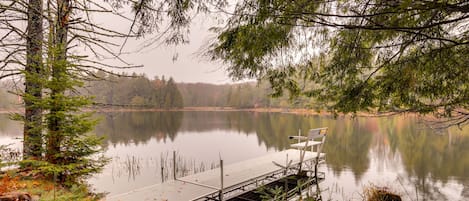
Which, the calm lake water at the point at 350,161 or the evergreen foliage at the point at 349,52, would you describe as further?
the calm lake water at the point at 350,161

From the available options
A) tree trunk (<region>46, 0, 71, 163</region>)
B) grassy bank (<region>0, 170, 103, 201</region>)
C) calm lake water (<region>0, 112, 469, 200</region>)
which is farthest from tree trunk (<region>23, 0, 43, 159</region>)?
calm lake water (<region>0, 112, 469, 200</region>)

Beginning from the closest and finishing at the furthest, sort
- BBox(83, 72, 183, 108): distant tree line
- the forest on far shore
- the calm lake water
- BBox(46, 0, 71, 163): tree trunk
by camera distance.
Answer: BBox(46, 0, 71, 163): tree trunk, the calm lake water, the forest on far shore, BBox(83, 72, 183, 108): distant tree line

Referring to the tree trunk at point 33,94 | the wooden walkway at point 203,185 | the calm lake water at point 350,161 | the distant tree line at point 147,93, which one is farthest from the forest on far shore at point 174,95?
the tree trunk at point 33,94

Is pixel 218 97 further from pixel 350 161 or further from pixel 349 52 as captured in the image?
pixel 349 52

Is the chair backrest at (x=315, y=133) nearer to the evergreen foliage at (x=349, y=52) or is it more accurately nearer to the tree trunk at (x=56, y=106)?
the evergreen foliage at (x=349, y=52)

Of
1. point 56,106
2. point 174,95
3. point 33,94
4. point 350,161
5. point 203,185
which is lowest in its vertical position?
point 350,161

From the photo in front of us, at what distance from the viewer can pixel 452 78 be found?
8.64ft

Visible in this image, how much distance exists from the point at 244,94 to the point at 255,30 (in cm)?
5160

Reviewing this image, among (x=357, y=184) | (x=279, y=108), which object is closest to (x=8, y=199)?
(x=357, y=184)

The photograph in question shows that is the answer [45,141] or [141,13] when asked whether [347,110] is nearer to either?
[141,13]

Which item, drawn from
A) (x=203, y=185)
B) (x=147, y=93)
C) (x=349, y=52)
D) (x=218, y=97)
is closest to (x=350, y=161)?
(x=203, y=185)

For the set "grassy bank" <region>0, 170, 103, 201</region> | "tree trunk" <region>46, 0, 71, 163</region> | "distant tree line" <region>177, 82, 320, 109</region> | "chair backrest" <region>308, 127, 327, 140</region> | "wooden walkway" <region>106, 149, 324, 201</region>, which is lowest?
"wooden walkway" <region>106, 149, 324, 201</region>

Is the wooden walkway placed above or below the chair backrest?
below

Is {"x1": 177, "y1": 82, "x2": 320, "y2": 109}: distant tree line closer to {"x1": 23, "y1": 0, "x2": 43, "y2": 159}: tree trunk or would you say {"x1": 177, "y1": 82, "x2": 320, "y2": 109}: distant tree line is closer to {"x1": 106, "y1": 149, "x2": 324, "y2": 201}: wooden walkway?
{"x1": 106, "y1": 149, "x2": 324, "y2": 201}: wooden walkway
